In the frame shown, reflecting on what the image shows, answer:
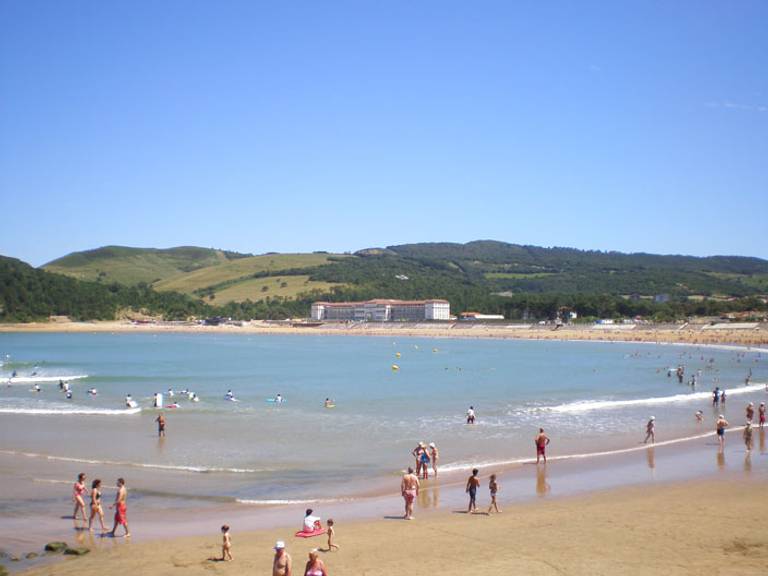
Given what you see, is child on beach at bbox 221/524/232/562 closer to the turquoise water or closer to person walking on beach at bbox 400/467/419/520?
person walking on beach at bbox 400/467/419/520

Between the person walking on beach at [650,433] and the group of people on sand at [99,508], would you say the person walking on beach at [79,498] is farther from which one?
the person walking on beach at [650,433]

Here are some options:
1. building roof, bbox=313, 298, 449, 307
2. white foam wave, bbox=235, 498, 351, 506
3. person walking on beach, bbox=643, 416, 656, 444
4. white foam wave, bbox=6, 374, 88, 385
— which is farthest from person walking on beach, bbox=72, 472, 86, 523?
building roof, bbox=313, 298, 449, 307

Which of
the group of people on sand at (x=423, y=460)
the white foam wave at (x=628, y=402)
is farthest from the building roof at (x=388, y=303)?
the group of people on sand at (x=423, y=460)

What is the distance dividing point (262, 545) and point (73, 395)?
3007cm

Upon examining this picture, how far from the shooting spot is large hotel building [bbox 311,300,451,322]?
164 metres

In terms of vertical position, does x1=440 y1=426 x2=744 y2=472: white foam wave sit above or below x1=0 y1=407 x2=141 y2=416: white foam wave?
above

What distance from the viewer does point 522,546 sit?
1198cm

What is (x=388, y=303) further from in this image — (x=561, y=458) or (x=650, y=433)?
(x=561, y=458)

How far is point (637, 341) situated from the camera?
10862 centimetres

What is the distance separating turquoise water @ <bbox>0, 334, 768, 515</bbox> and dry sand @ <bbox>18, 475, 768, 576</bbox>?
3732 millimetres

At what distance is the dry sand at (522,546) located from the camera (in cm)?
1094

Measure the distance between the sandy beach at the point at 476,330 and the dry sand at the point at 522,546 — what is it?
8916 centimetres

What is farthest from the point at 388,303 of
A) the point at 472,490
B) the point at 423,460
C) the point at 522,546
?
the point at 522,546

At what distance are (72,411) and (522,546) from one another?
2532 cm
